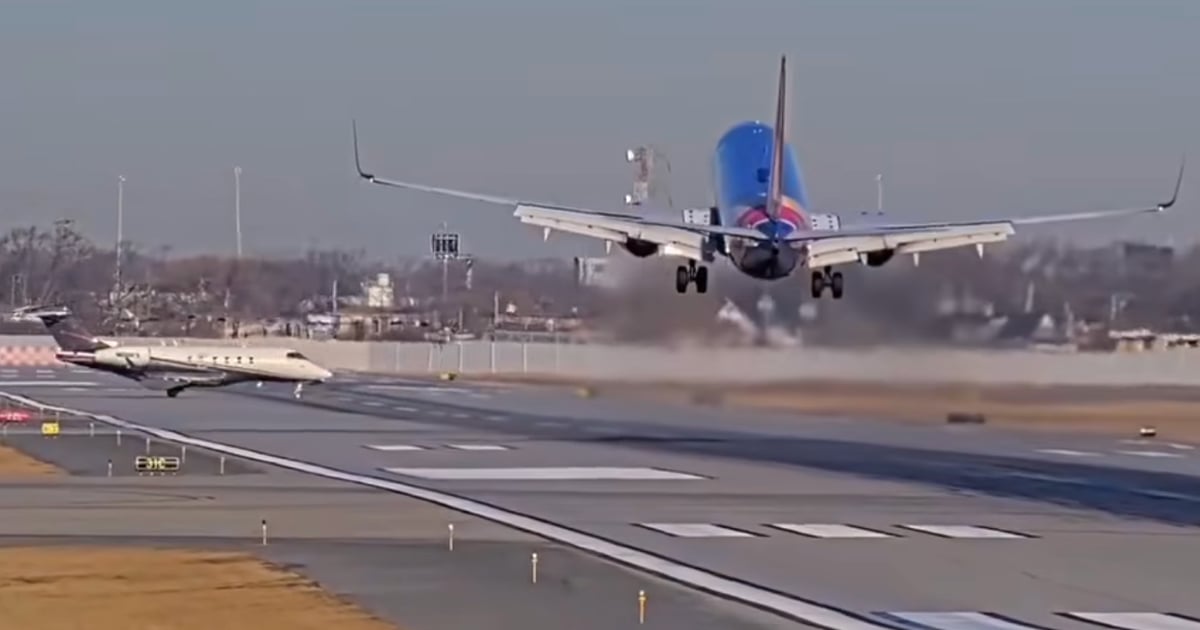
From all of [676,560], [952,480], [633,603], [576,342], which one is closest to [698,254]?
[576,342]

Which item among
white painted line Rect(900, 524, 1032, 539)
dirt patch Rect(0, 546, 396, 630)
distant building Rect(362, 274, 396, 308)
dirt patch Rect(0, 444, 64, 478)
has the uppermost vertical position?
distant building Rect(362, 274, 396, 308)

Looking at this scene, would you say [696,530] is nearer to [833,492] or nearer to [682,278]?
[833,492]

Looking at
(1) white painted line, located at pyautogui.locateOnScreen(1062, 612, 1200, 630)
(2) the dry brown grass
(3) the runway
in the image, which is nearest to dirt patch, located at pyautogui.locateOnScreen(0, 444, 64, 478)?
(3) the runway

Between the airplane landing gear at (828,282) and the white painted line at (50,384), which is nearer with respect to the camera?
the airplane landing gear at (828,282)

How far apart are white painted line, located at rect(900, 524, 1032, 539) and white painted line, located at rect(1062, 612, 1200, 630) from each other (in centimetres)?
1083

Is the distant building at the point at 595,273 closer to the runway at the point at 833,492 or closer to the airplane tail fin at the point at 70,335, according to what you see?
the runway at the point at 833,492

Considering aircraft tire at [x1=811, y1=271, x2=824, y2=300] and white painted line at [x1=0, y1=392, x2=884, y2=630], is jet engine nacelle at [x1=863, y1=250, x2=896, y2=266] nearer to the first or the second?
aircraft tire at [x1=811, y1=271, x2=824, y2=300]

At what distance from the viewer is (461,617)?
26.8 meters

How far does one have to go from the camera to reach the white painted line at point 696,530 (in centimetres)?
3884

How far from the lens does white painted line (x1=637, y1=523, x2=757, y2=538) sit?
3884 centimetres

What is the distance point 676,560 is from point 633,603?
5.54 meters

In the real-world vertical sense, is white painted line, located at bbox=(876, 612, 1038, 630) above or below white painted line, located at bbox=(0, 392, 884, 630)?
below

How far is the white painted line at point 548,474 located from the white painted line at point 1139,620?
26.5 m

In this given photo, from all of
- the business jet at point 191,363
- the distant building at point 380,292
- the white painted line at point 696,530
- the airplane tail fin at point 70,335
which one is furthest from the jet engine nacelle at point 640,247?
the distant building at point 380,292
